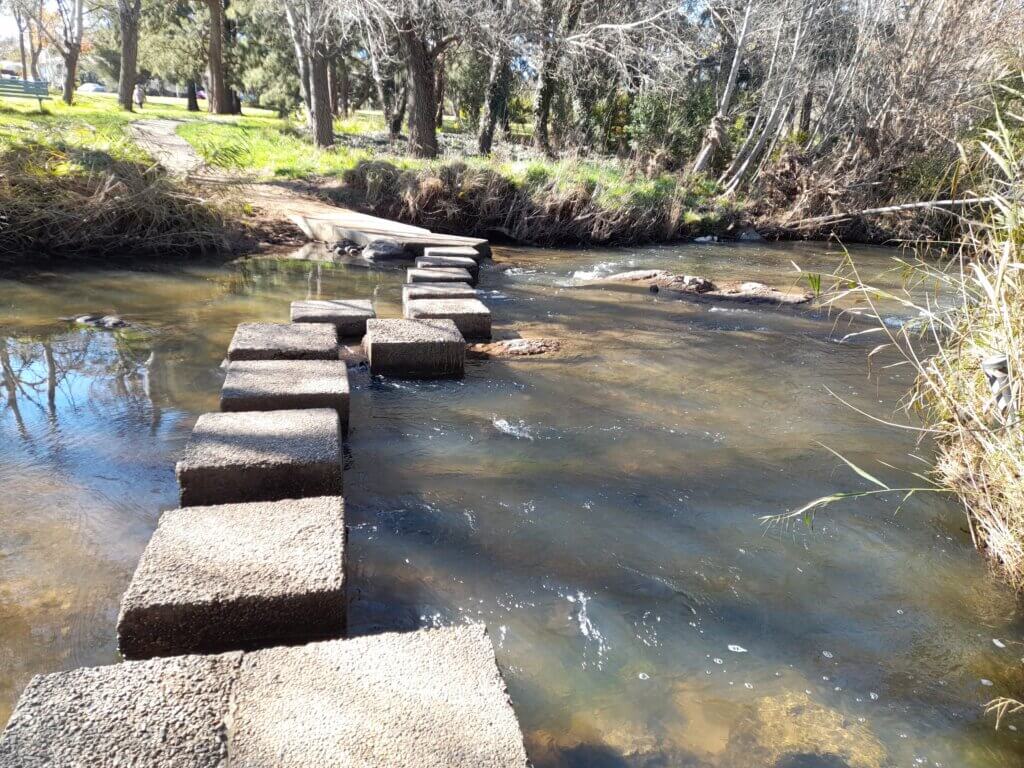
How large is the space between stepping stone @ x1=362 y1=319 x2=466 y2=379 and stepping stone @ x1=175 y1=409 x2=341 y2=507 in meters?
1.66

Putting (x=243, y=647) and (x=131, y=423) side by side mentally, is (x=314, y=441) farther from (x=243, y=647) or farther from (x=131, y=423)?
(x=131, y=423)

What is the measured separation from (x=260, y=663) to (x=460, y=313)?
369 cm

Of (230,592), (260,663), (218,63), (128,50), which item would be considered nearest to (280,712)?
(260,663)

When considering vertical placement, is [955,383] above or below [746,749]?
above

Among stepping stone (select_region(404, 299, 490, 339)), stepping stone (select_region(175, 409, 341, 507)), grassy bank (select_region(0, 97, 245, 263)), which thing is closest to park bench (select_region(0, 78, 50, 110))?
grassy bank (select_region(0, 97, 245, 263))

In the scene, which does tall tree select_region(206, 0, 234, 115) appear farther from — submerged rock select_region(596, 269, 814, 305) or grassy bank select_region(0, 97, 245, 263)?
submerged rock select_region(596, 269, 814, 305)

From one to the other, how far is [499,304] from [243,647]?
509 centimetres

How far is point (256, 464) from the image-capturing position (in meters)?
2.51

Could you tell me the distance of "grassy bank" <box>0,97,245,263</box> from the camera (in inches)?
262

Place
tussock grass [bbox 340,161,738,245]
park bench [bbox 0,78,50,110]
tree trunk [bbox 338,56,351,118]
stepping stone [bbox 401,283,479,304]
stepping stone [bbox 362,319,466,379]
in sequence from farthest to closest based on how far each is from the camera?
tree trunk [bbox 338,56,351,118], park bench [bbox 0,78,50,110], tussock grass [bbox 340,161,738,245], stepping stone [bbox 401,283,479,304], stepping stone [bbox 362,319,466,379]

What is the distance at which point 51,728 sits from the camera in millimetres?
1396

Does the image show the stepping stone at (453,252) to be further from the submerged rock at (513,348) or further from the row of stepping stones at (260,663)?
the row of stepping stones at (260,663)

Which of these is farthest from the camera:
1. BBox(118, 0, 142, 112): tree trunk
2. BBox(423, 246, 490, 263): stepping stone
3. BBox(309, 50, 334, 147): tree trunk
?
BBox(118, 0, 142, 112): tree trunk

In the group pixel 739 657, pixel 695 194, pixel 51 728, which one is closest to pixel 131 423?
pixel 51 728
